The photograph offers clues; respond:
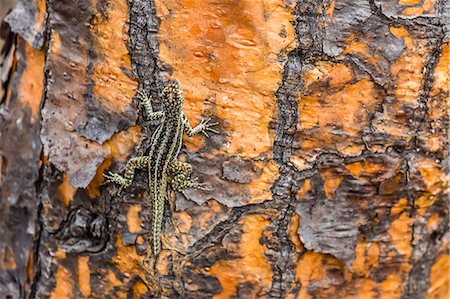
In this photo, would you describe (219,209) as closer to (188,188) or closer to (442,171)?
(188,188)

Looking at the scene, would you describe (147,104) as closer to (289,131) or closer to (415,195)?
(289,131)

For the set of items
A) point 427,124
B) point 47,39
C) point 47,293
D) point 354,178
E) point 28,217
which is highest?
point 47,39

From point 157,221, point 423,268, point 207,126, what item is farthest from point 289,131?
point 423,268

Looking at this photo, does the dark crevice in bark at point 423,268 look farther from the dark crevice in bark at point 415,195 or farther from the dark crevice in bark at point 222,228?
the dark crevice in bark at point 222,228

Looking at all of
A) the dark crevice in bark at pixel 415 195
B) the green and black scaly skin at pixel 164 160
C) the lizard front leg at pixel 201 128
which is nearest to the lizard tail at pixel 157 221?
the green and black scaly skin at pixel 164 160

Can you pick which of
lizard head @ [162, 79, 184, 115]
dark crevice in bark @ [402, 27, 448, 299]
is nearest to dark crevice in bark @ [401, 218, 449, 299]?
dark crevice in bark @ [402, 27, 448, 299]

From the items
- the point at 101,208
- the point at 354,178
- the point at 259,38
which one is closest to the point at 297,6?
the point at 259,38

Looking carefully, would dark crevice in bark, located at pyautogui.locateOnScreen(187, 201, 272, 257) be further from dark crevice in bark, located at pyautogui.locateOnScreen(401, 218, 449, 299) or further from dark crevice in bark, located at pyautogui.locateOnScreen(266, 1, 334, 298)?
dark crevice in bark, located at pyautogui.locateOnScreen(401, 218, 449, 299)
